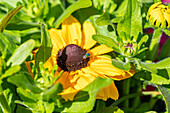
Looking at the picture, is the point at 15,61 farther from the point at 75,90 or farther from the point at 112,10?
the point at 112,10

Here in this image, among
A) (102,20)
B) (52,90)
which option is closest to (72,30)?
(102,20)

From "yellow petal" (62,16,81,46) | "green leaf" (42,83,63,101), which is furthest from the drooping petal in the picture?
"green leaf" (42,83,63,101)

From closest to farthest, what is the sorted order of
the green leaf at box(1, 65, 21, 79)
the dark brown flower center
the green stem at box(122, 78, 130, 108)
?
1. the green leaf at box(1, 65, 21, 79)
2. the dark brown flower center
3. the green stem at box(122, 78, 130, 108)

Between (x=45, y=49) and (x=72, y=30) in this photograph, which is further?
(x=72, y=30)

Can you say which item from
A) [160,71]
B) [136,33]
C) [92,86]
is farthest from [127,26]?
[92,86]

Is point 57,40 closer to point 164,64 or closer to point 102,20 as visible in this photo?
point 102,20

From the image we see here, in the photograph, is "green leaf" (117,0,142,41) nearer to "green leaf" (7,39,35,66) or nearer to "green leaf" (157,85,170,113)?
"green leaf" (157,85,170,113)

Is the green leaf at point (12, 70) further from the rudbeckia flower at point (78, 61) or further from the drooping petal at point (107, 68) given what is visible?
the drooping petal at point (107, 68)
